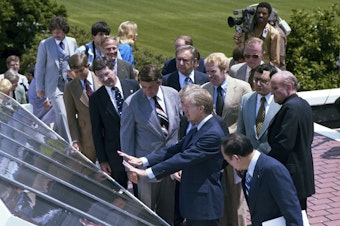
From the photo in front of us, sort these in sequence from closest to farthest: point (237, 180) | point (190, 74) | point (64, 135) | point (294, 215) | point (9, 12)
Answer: point (294, 215) → point (237, 180) → point (190, 74) → point (64, 135) → point (9, 12)

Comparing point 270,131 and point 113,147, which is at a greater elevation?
point 270,131

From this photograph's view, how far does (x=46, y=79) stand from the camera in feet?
33.0

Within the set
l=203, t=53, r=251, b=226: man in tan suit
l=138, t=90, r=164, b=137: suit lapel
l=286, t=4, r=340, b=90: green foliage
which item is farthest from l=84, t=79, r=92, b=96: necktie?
l=286, t=4, r=340, b=90: green foliage

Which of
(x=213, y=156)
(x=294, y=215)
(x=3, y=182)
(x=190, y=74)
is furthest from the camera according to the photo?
(x=190, y=74)

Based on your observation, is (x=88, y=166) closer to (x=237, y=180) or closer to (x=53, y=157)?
(x=53, y=157)

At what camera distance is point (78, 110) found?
827 centimetres

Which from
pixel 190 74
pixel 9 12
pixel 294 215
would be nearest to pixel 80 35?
pixel 9 12

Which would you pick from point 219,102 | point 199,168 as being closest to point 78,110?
point 219,102

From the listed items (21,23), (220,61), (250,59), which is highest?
(220,61)

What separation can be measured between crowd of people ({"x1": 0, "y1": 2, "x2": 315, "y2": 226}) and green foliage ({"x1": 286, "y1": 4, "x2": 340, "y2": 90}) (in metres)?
4.74

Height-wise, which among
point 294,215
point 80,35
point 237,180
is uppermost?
point 294,215

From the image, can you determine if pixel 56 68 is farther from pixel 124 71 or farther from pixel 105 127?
pixel 105 127

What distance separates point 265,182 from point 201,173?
0.95 meters

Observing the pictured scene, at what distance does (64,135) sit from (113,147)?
2406mm
